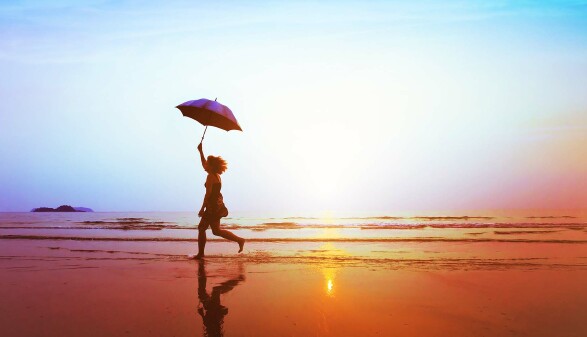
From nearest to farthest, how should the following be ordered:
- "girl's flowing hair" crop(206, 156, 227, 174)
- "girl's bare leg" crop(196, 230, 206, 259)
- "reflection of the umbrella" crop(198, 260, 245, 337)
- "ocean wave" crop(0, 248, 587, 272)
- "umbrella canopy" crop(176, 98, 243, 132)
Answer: "reflection of the umbrella" crop(198, 260, 245, 337)
"ocean wave" crop(0, 248, 587, 272)
"umbrella canopy" crop(176, 98, 243, 132)
"girl's bare leg" crop(196, 230, 206, 259)
"girl's flowing hair" crop(206, 156, 227, 174)

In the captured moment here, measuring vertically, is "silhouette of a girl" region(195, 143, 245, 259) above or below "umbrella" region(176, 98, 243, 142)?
below

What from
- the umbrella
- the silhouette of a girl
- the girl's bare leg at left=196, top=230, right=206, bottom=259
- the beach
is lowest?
the beach

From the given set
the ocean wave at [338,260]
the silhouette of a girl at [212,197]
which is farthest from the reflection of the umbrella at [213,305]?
the silhouette of a girl at [212,197]

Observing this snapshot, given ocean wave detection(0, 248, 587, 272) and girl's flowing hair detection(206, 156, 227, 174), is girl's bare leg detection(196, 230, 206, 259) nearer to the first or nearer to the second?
ocean wave detection(0, 248, 587, 272)

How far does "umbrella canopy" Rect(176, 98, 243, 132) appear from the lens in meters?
10.1

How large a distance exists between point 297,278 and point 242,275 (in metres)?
1.02

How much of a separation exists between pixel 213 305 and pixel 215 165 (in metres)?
5.52

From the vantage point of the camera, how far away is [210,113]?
34.3ft

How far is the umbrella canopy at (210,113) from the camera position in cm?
1010

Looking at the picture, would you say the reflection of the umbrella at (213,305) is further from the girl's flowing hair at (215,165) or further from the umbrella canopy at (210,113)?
the umbrella canopy at (210,113)

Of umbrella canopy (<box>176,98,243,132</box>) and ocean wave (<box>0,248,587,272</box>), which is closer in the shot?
ocean wave (<box>0,248,587,272</box>)

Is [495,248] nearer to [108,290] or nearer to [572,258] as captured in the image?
[572,258]

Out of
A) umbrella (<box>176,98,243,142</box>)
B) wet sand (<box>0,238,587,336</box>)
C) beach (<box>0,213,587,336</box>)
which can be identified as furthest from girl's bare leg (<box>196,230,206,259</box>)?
umbrella (<box>176,98,243,142</box>)

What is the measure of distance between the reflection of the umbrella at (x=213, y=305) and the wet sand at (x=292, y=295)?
0.05 feet
